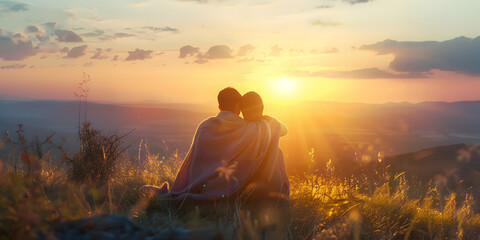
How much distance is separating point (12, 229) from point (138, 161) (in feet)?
21.9

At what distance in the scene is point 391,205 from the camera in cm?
653

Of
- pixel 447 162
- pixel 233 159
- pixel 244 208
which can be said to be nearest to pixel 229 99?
pixel 233 159

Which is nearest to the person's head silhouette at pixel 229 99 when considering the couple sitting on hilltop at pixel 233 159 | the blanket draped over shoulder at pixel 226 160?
the couple sitting on hilltop at pixel 233 159

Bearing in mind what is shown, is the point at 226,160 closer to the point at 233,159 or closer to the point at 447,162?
the point at 233,159

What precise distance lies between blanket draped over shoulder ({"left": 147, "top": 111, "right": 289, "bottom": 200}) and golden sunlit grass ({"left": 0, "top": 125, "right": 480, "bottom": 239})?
31 centimetres

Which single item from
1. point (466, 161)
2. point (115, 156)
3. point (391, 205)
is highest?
point (115, 156)

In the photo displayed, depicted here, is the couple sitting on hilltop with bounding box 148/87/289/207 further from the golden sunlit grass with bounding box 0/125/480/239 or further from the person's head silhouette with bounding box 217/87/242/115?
the golden sunlit grass with bounding box 0/125/480/239

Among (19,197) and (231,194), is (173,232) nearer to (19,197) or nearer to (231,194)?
(19,197)

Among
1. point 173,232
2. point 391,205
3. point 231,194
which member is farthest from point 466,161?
point 173,232

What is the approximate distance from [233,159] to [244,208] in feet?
2.49

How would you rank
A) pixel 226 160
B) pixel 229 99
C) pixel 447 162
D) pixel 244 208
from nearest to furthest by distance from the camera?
1. pixel 244 208
2. pixel 226 160
3. pixel 229 99
4. pixel 447 162

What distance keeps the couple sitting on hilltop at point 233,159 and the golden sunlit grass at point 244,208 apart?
28 cm

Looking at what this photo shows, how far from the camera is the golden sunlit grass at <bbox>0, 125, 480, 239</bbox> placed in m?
4.56

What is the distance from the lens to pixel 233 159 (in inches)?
244
